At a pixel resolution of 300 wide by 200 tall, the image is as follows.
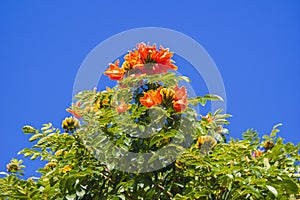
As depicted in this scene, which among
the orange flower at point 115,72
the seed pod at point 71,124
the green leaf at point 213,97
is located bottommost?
the green leaf at point 213,97

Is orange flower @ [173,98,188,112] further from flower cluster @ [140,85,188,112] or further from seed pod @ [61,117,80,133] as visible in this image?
seed pod @ [61,117,80,133]

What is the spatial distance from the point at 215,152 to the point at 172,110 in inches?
13.5

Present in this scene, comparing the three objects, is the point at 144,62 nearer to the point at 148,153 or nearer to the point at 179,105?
the point at 179,105

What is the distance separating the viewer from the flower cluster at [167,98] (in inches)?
92.7

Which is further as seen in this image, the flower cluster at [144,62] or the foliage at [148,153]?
the flower cluster at [144,62]

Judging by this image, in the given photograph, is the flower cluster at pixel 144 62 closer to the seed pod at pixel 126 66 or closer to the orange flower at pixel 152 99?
the seed pod at pixel 126 66

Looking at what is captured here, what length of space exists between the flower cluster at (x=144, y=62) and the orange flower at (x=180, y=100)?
22 cm

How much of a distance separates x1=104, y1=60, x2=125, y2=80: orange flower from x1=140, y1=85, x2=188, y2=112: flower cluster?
0.88 feet

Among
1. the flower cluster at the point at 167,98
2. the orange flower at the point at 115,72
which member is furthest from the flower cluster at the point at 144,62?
the flower cluster at the point at 167,98

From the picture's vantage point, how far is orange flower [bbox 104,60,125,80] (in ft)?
8.54

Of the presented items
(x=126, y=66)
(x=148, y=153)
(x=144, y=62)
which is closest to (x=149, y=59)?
(x=144, y=62)

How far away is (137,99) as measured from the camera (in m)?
2.55

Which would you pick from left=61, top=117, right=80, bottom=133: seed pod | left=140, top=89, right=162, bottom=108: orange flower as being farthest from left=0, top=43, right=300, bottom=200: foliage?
left=61, top=117, right=80, bottom=133: seed pod

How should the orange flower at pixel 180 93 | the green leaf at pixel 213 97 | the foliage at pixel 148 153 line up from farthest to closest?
the green leaf at pixel 213 97
the orange flower at pixel 180 93
the foliage at pixel 148 153
